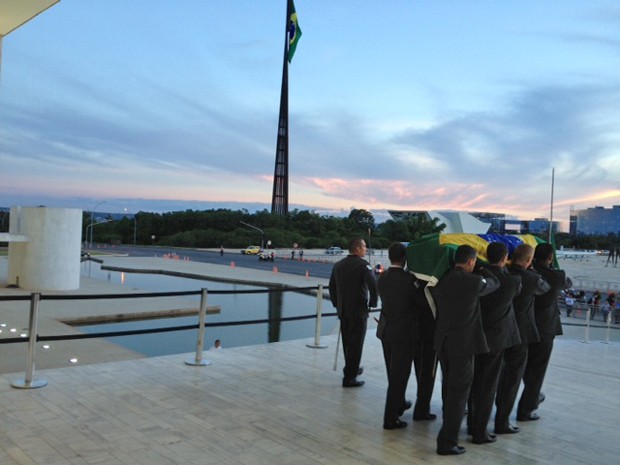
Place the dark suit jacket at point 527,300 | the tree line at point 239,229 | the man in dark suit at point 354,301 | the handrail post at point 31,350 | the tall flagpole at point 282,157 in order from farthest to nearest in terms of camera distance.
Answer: the tall flagpole at point 282,157, the tree line at point 239,229, the man in dark suit at point 354,301, the handrail post at point 31,350, the dark suit jacket at point 527,300

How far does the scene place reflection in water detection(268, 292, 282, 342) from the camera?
16492mm

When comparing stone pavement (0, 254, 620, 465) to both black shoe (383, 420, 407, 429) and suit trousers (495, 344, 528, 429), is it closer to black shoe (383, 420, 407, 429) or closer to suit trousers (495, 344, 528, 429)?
black shoe (383, 420, 407, 429)

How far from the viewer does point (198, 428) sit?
4.40m

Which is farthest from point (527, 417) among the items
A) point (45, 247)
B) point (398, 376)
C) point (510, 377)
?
point (45, 247)

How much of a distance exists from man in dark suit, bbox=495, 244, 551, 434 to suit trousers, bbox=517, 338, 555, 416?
1.01 ft

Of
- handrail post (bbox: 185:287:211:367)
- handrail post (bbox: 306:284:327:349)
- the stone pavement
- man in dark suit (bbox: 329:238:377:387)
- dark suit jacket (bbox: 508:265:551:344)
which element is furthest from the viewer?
handrail post (bbox: 306:284:327:349)

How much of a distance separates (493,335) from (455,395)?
0.57 m

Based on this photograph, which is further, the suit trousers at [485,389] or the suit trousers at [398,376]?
the suit trousers at [398,376]

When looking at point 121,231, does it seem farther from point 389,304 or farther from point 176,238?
point 389,304

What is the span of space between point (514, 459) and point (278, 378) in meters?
2.87

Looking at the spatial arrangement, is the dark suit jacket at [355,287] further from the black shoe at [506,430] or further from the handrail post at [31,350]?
the handrail post at [31,350]

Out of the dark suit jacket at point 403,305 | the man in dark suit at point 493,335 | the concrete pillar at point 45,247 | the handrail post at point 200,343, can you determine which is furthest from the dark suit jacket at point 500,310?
the concrete pillar at point 45,247

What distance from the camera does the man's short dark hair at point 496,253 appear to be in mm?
4258

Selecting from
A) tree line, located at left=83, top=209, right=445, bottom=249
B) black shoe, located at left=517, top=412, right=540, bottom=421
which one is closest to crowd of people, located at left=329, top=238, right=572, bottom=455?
black shoe, located at left=517, top=412, right=540, bottom=421
